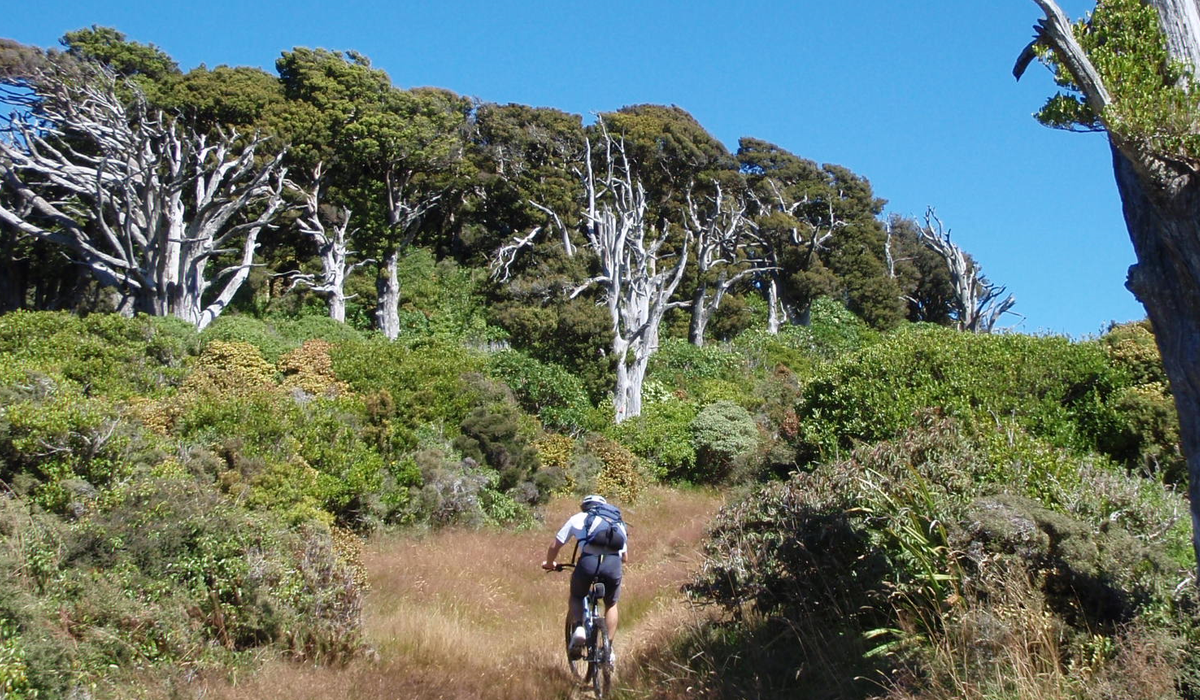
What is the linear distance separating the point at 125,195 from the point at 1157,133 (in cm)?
2512

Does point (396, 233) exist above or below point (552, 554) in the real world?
above

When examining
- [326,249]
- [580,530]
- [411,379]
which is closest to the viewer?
[580,530]

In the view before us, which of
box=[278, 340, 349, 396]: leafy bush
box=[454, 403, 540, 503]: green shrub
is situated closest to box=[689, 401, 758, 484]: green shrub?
box=[454, 403, 540, 503]: green shrub

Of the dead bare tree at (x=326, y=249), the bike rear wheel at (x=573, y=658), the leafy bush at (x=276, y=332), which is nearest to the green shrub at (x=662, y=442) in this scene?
the leafy bush at (x=276, y=332)

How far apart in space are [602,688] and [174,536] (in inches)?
159

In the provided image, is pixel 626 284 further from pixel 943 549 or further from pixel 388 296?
pixel 943 549

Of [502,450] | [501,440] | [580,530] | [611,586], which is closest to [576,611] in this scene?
[611,586]

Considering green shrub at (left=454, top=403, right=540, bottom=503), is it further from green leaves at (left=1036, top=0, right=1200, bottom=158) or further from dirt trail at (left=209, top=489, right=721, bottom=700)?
green leaves at (left=1036, top=0, right=1200, bottom=158)

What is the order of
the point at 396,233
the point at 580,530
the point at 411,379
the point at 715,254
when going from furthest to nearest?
the point at 715,254
the point at 396,233
the point at 411,379
the point at 580,530

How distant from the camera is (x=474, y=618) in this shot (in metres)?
12.0

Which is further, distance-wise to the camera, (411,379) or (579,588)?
(411,379)

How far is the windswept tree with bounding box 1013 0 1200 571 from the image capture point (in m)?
5.31

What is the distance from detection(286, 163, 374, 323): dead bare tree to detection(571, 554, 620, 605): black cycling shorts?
77.1ft

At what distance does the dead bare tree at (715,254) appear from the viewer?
122 ft
